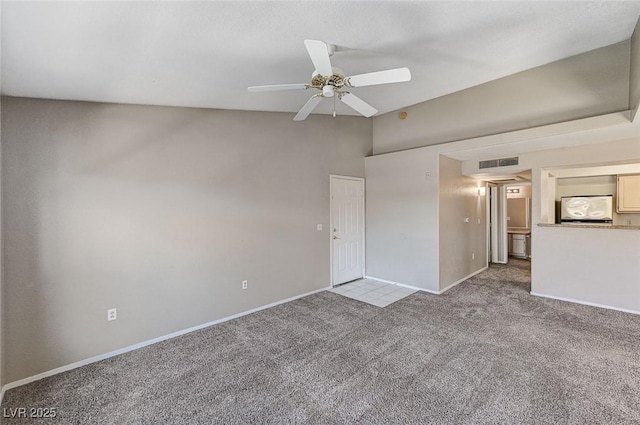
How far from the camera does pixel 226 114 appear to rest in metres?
3.47

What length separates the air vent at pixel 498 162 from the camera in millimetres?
4514

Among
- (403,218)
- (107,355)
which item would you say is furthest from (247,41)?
(403,218)

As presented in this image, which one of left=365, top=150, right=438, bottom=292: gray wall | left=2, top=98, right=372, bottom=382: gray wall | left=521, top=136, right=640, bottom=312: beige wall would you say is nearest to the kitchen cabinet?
left=521, top=136, right=640, bottom=312: beige wall

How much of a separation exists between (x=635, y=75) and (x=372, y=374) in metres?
3.90

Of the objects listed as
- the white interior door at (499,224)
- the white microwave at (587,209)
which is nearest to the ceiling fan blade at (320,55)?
the white microwave at (587,209)

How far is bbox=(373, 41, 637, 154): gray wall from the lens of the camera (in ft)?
10.4

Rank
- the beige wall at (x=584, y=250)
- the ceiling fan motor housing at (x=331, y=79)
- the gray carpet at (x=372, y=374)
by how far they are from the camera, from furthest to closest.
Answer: the beige wall at (x=584, y=250) → the ceiling fan motor housing at (x=331, y=79) → the gray carpet at (x=372, y=374)

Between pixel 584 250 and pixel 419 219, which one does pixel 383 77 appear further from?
pixel 584 250

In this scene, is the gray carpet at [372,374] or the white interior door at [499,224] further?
the white interior door at [499,224]

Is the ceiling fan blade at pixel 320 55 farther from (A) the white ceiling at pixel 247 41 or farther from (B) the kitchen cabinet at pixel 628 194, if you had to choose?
(B) the kitchen cabinet at pixel 628 194

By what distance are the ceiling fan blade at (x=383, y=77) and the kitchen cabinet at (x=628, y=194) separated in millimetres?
5749

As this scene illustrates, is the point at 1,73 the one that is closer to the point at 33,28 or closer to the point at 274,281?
the point at 33,28

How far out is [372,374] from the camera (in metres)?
2.36

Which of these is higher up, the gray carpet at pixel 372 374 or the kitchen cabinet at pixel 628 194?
the kitchen cabinet at pixel 628 194
